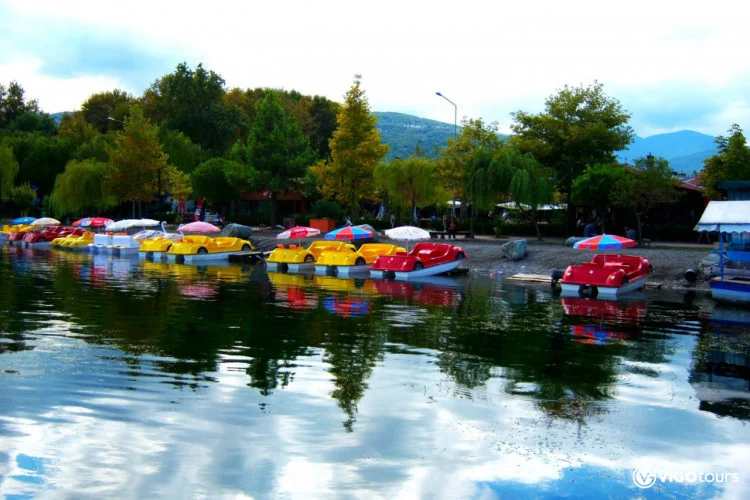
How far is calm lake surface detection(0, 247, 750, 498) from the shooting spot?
9193 mm

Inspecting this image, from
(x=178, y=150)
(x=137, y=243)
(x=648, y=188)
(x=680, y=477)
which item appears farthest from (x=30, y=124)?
(x=680, y=477)

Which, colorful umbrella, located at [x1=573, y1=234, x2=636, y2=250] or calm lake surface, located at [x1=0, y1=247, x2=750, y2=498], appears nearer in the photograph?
calm lake surface, located at [x1=0, y1=247, x2=750, y2=498]

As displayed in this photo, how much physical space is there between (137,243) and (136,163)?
630 inches

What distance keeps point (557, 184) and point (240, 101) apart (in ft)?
209

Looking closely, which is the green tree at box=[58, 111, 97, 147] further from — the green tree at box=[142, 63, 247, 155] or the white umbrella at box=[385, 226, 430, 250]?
the white umbrella at box=[385, 226, 430, 250]

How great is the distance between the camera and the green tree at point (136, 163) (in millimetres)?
64188

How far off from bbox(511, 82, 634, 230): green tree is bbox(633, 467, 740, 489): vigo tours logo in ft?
137

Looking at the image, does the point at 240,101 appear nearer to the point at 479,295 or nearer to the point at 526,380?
the point at 479,295

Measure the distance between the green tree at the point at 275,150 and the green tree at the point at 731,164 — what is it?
2913 cm

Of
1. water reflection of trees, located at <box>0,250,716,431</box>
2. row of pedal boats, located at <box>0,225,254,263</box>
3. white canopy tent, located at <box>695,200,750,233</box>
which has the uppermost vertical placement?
white canopy tent, located at <box>695,200,750,233</box>

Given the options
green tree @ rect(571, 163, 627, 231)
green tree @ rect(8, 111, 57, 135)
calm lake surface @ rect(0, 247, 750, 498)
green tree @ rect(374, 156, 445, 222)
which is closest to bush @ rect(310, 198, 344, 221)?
green tree @ rect(374, 156, 445, 222)

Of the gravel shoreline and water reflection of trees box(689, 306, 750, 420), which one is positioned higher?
the gravel shoreline

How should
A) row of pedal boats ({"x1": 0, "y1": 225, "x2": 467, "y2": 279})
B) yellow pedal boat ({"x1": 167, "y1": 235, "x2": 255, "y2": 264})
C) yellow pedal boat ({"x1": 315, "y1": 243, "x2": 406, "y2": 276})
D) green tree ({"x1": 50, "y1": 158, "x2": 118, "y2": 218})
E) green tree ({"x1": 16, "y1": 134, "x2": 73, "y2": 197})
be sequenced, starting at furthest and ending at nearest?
green tree ({"x1": 16, "y1": 134, "x2": 73, "y2": 197})
green tree ({"x1": 50, "y1": 158, "x2": 118, "y2": 218})
yellow pedal boat ({"x1": 167, "y1": 235, "x2": 255, "y2": 264})
yellow pedal boat ({"x1": 315, "y1": 243, "x2": 406, "y2": 276})
row of pedal boats ({"x1": 0, "y1": 225, "x2": 467, "y2": 279})

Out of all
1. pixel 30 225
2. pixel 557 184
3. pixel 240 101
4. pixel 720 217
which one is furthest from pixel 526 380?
pixel 240 101
